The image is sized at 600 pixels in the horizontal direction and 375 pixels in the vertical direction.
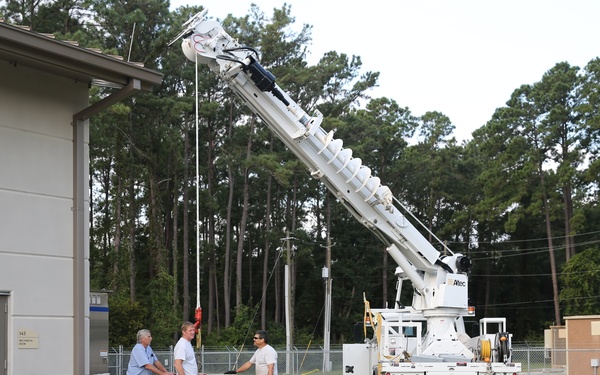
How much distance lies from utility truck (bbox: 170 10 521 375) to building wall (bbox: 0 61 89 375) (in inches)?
309

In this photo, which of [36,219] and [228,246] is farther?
[228,246]

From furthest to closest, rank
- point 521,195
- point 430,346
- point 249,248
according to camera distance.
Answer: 1. point 249,248
2. point 521,195
3. point 430,346

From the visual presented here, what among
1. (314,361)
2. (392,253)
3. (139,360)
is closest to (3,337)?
(139,360)

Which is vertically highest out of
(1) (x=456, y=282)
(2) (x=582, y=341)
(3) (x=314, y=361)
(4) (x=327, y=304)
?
(1) (x=456, y=282)

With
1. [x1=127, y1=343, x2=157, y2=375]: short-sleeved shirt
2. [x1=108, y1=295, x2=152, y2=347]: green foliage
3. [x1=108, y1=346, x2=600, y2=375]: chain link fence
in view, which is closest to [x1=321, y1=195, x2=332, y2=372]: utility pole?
[x1=108, y1=346, x2=600, y2=375]: chain link fence

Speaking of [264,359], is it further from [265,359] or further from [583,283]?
[583,283]

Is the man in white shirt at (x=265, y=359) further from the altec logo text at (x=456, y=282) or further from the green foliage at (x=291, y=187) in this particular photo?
the green foliage at (x=291, y=187)

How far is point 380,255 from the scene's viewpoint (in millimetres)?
71875

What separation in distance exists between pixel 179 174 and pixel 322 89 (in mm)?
11325

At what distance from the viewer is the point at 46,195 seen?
11070 mm

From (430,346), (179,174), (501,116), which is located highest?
(501,116)

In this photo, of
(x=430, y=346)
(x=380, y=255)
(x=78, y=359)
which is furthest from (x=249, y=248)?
(x=78, y=359)

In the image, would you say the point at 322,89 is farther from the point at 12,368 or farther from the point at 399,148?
the point at 12,368

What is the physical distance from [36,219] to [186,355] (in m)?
2.42
